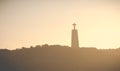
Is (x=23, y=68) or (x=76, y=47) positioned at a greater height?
(x=76, y=47)

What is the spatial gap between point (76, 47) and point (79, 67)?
11.5 feet

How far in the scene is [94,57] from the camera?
2670 centimetres

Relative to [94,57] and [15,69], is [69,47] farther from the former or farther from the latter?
[15,69]

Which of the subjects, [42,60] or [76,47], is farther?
[76,47]

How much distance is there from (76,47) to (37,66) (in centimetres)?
478

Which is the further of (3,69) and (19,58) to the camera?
(19,58)

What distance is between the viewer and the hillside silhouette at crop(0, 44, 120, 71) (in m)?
24.9

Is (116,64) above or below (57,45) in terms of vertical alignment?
below

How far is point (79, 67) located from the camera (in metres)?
24.7

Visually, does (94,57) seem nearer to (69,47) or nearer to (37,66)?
(69,47)

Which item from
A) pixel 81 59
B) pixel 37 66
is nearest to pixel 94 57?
pixel 81 59

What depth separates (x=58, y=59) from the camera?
84.2 feet

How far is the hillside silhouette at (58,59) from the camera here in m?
24.9

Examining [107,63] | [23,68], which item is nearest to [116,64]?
[107,63]
